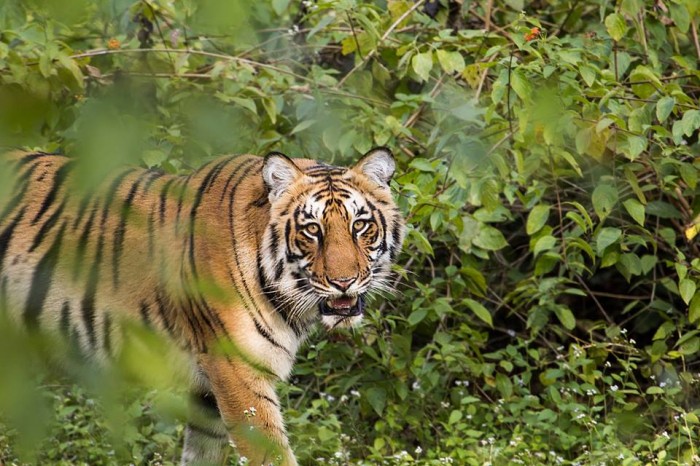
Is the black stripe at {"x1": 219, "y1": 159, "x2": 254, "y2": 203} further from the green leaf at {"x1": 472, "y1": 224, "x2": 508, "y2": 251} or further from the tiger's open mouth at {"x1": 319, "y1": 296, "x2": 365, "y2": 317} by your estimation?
the green leaf at {"x1": 472, "y1": 224, "x2": 508, "y2": 251}

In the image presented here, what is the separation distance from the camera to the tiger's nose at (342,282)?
3.46 m

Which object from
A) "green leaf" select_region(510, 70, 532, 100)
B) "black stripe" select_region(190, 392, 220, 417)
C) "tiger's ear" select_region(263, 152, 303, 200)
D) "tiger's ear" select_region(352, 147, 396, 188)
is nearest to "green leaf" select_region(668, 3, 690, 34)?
"green leaf" select_region(510, 70, 532, 100)

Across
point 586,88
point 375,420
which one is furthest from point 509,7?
point 375,420

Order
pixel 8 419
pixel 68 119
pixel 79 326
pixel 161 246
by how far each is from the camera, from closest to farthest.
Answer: pixel 8 419 → pixel 161 246 → pixel 68 119 → pixel 79 326

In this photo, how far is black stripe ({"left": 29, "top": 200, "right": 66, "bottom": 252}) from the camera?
3400mm

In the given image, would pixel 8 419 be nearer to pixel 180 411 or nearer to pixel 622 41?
pixel 180 411

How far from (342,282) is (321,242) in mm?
167

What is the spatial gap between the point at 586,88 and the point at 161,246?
339 centimetres

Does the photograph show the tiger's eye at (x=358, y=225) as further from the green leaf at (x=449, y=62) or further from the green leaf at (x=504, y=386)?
the green leaf at (x=504, y=386)

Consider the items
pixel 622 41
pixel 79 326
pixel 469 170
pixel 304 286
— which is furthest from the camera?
pixel 622 41

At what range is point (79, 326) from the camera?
331 centimetres

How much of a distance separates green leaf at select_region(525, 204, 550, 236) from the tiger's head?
→ 34.4 inches

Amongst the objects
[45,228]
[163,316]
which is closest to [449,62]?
[45,228]

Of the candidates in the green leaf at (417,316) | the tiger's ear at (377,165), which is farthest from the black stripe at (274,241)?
the green leaf at (417,316)
